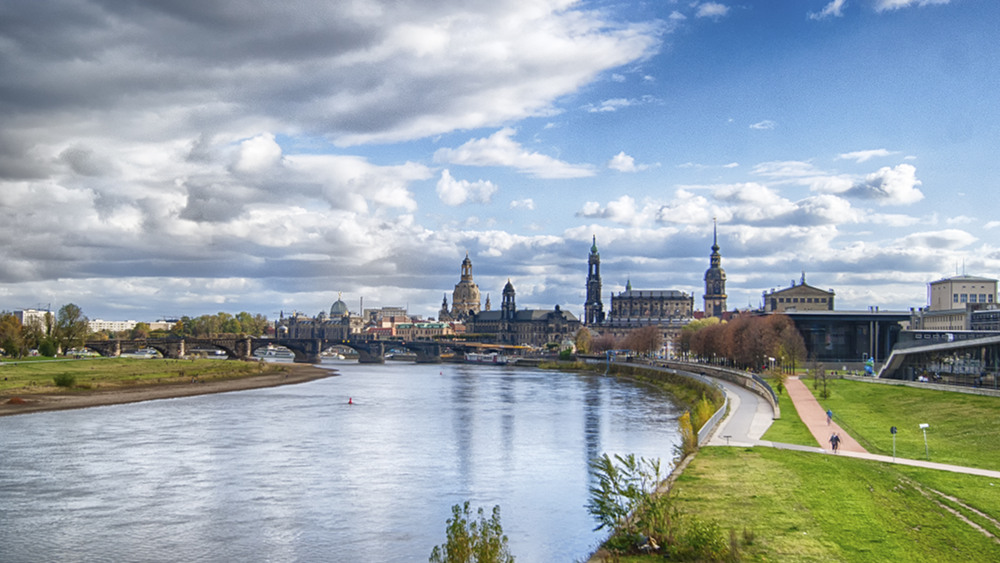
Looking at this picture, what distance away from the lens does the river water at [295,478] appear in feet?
→ 82.5

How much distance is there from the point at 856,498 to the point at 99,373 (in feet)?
278

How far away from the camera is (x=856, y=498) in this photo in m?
24.4

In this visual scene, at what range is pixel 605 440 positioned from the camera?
4778cm

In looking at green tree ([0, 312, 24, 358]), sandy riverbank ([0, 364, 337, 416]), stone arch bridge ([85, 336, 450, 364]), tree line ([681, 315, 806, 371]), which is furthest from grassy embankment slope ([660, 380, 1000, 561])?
stone arch bridge ([85, 336, 450, 364])

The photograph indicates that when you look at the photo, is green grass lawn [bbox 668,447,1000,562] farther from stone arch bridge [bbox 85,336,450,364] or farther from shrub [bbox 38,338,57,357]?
stone arch bridge [bbox 85,336,450,364]

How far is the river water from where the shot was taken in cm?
2514

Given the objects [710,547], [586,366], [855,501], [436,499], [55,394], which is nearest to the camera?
[710,547]

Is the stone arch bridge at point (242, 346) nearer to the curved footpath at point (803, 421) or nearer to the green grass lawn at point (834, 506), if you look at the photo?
the curved footpath at point (803, 421)

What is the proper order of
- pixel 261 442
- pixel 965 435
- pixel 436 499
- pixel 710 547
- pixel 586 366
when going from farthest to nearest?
pixel 586 366
pixel 261 442
pixel 965 435
pixel 436 499
pixel 710 547

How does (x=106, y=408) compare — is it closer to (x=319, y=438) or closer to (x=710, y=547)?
(x=319, y=438)

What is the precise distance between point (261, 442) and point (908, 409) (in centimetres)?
3541

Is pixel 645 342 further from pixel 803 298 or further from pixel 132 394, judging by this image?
pixel 132 394

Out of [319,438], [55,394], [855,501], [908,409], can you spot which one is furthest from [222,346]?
[855,501]

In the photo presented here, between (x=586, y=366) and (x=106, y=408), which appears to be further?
(x=586, y=366)
